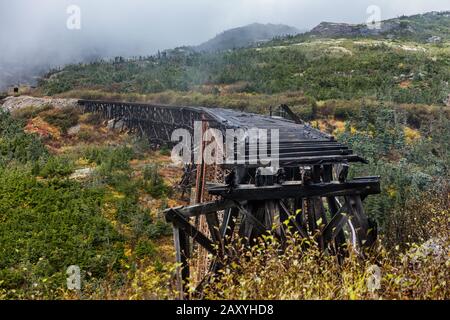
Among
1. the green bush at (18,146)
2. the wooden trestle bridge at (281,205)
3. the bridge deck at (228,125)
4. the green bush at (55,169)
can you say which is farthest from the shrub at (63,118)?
the wooden trestle bridge at (281,205)

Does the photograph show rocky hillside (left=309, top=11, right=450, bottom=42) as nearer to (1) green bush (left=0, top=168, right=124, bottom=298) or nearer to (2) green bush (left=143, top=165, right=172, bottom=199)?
(2) green bush (left=143, top=165, right=172, bottom=199)

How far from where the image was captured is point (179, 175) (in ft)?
58.0

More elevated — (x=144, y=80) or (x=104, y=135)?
(x=144, y=80)

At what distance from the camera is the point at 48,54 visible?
111 meters

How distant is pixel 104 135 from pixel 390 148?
15669mm

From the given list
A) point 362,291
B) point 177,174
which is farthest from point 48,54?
point 362,291

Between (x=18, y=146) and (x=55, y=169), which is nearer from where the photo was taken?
(x=55, y=169)

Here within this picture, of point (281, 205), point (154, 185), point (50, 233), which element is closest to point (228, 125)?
point (281, 205)

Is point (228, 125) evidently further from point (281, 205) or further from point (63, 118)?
point (63, 118)

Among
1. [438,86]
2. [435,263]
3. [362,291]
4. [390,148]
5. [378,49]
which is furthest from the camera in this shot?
[378,49]

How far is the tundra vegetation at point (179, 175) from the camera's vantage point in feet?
11.5

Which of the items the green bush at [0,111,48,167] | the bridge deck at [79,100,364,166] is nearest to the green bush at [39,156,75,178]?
the green bush at [0,111,48,167]

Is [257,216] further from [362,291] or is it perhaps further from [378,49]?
[378,49]

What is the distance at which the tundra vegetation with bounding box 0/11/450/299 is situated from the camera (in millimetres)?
3508
